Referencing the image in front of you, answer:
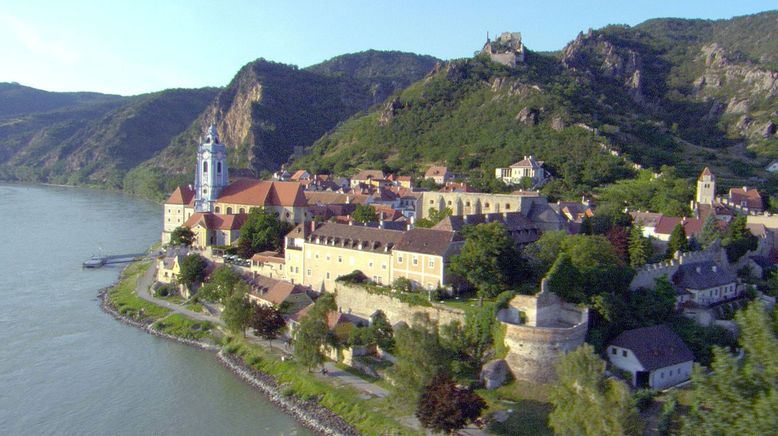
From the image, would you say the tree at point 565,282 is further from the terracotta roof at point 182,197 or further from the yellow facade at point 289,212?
the terracotta roof at point 182,197

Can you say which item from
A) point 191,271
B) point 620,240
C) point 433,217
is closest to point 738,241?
point 620,240

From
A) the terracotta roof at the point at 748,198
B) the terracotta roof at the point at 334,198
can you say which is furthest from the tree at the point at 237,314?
the terracotta roof at the point at 748,198

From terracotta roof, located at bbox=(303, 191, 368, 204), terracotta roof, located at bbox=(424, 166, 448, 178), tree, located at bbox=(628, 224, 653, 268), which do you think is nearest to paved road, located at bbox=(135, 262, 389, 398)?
tree, located at bbox=(628, 224, 653, 268)

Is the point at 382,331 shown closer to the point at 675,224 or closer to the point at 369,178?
the point at 675,224

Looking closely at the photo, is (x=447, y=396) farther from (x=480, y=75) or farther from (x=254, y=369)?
(x=480, y=75)

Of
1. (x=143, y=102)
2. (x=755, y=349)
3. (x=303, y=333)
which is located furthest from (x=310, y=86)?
(x=755, y=349)

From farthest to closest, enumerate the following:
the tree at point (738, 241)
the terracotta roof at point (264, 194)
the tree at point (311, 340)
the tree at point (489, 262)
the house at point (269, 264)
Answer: the terracotta roof at point (264, 194)
the house at point (269, 264)
the tree at point (738, 241)
the tree at point (489, 262)
the tree at point (311, 340)
